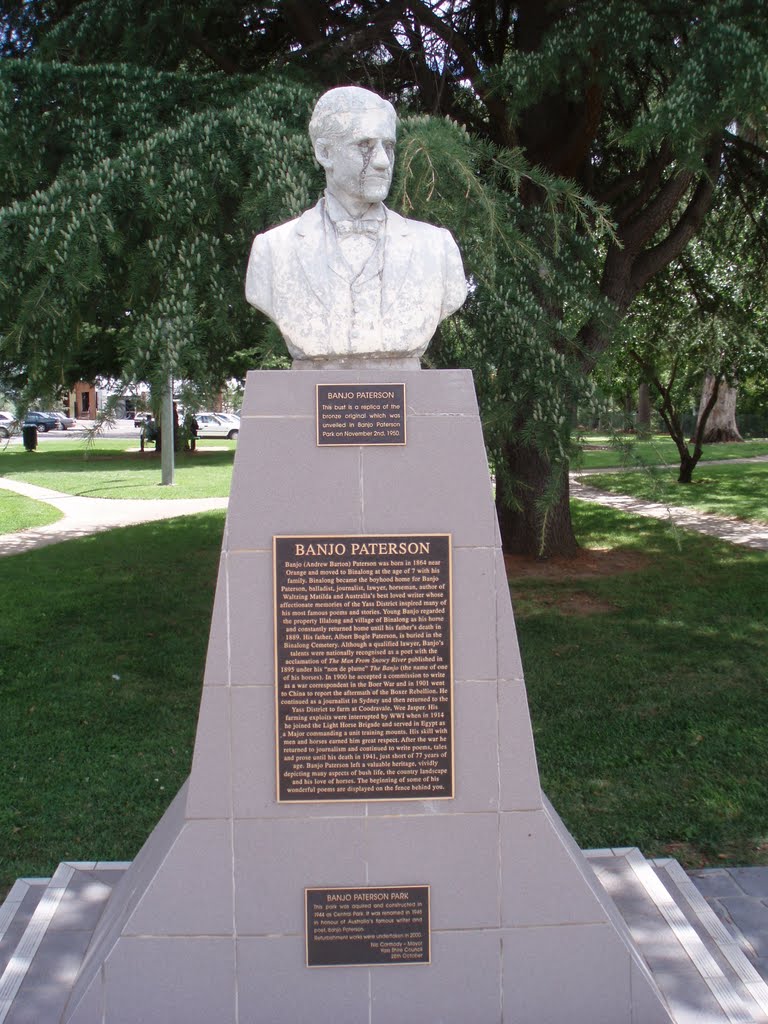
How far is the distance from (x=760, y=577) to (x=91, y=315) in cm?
729

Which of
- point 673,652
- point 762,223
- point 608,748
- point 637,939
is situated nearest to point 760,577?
point 673,652

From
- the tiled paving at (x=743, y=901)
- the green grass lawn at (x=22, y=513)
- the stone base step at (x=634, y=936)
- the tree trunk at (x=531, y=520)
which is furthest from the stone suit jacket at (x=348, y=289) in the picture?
the green grass lawn at (x=22, y=513)

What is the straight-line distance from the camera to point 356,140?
11.3 ft

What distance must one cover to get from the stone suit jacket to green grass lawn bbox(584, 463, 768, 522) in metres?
9.56

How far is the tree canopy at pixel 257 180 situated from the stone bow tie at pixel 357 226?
1459 millimetres

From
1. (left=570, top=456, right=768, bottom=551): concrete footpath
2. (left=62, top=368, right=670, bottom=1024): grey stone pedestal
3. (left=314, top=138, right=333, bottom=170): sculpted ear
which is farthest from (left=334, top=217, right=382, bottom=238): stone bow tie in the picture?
(left=570, top=456, right=768, bottom=551): concrete footpath

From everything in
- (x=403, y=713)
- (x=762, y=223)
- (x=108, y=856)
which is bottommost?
(x=108, y=856)

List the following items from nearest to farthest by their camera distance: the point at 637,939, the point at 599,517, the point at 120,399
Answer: the point at 637,939
the point at 120,399
the point at 599,517

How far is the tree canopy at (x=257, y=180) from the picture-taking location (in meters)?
5.57

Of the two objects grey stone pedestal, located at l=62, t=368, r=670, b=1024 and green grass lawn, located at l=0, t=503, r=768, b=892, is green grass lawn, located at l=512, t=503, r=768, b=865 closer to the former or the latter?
green grass lawn, located at l=0, t=503, r=768, b=892

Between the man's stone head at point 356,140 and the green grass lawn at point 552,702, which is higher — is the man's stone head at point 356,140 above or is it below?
above

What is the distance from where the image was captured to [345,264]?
3.63 m

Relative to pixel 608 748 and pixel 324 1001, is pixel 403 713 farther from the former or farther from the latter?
pixel 608 748

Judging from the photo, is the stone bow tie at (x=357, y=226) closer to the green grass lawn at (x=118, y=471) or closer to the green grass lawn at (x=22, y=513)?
the green grass lawn at (x=22, y=513)
